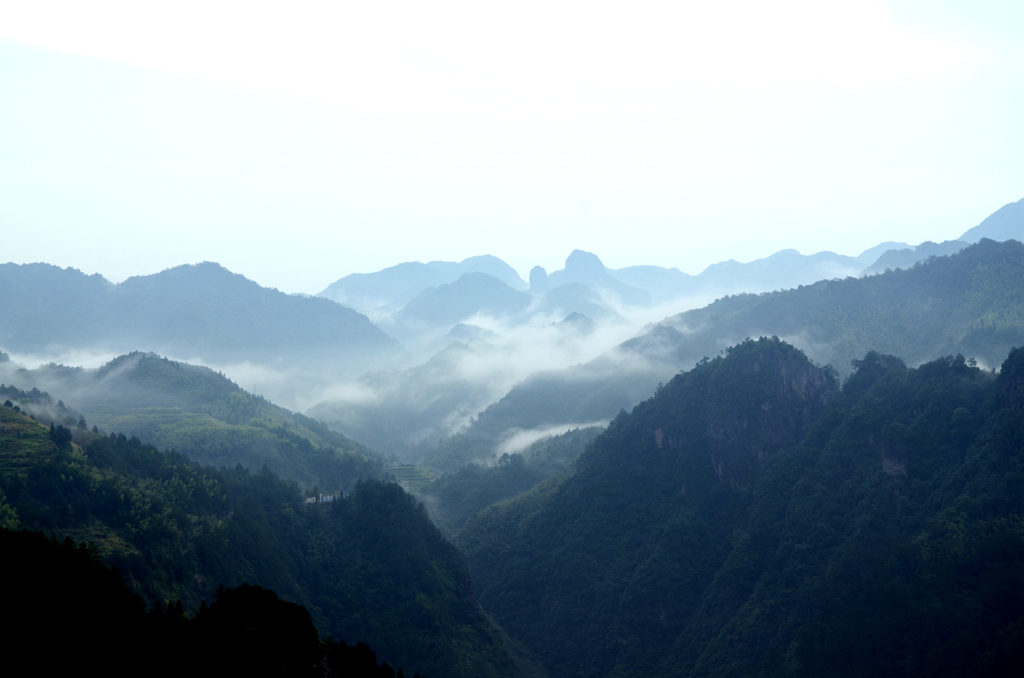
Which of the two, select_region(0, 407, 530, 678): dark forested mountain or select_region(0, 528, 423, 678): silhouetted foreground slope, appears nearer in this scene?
select_region(0, 528, 423, 678): silhouetted foreground slope

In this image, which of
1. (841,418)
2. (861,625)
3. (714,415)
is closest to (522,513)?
(714,415)

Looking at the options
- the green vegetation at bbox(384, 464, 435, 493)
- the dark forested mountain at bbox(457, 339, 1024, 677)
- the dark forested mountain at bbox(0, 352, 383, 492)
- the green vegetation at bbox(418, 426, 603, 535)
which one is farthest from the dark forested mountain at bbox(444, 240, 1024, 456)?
the dark forested mountain at bbox(457, 339, 1024, 677)

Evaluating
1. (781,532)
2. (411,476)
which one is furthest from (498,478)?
(781,532)

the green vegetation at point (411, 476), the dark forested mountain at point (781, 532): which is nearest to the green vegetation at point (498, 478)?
the green vegetation at point (411, 476)

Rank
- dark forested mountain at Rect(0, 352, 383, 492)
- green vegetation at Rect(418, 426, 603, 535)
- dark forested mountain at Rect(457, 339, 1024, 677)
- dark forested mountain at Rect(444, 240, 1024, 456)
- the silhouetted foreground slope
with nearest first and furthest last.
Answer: the silhouetted foreground slope, dark forested mountain at Rect(457, 339, 1024, 677), green vegetation at Rect(418, 426, 603, 535), dark forested mountain at Rect(0, 352, 383, 492), dark forested mountain at Rect(444, 240, 1024, 456)

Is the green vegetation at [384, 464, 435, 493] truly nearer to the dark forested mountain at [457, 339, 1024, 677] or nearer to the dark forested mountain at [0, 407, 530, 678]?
the dark forested mountain at [457, 339, 1024, 677]

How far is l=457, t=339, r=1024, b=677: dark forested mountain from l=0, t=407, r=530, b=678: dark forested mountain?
1528 cm

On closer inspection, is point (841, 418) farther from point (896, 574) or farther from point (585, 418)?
point (585, 418)

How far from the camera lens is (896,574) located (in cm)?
6191

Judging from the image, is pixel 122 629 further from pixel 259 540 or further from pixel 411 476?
pixel 411 476

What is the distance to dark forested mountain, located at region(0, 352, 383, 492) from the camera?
127438 mm

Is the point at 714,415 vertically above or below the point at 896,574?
above

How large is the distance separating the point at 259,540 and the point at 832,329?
4679 inches

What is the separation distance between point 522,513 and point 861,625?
54.8m
